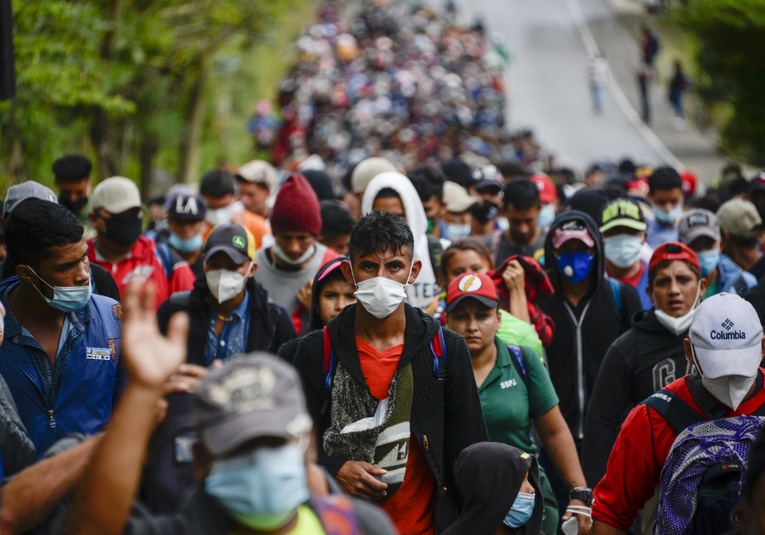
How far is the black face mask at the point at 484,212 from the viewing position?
11.1 meters

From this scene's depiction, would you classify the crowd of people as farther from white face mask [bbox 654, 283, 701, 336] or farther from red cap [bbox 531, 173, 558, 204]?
red cap [bbox 531, 173, 558, 204]

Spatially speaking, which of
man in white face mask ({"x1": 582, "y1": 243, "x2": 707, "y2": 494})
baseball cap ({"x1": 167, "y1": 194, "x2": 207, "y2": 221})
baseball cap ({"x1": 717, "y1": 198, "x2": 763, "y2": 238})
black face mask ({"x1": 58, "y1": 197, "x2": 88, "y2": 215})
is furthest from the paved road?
man in white face mask ({"x1": 582, "y1": 243, "x2": 707, "y2": 494})

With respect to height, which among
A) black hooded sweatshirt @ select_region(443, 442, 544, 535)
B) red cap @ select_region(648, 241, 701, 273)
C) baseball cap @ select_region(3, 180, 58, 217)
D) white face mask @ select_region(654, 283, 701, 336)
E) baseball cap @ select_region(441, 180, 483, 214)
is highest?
baseball cap @ select_region(3, 180, 58, 217)

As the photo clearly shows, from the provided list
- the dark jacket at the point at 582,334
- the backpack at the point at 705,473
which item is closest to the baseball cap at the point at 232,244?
the dark jacket at the point at 582,334

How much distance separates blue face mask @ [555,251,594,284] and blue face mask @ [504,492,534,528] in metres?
2.73

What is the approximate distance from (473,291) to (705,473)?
202cm

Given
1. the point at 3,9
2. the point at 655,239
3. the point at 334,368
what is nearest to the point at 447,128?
the point at 655,239

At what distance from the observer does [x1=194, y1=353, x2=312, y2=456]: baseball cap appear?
10.1 feet

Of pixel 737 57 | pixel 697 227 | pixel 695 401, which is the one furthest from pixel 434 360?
pixel 737 57

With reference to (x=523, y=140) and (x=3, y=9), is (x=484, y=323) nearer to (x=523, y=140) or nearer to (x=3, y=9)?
(x=3, y=9)

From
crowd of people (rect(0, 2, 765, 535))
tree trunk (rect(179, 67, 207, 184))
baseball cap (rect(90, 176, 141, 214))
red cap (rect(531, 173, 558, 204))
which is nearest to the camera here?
crowd of people (rect(0, 2, 765, 535))

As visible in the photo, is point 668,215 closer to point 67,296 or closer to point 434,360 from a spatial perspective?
point 434,360

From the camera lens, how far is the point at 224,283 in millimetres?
6871

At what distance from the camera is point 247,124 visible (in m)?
41.0
